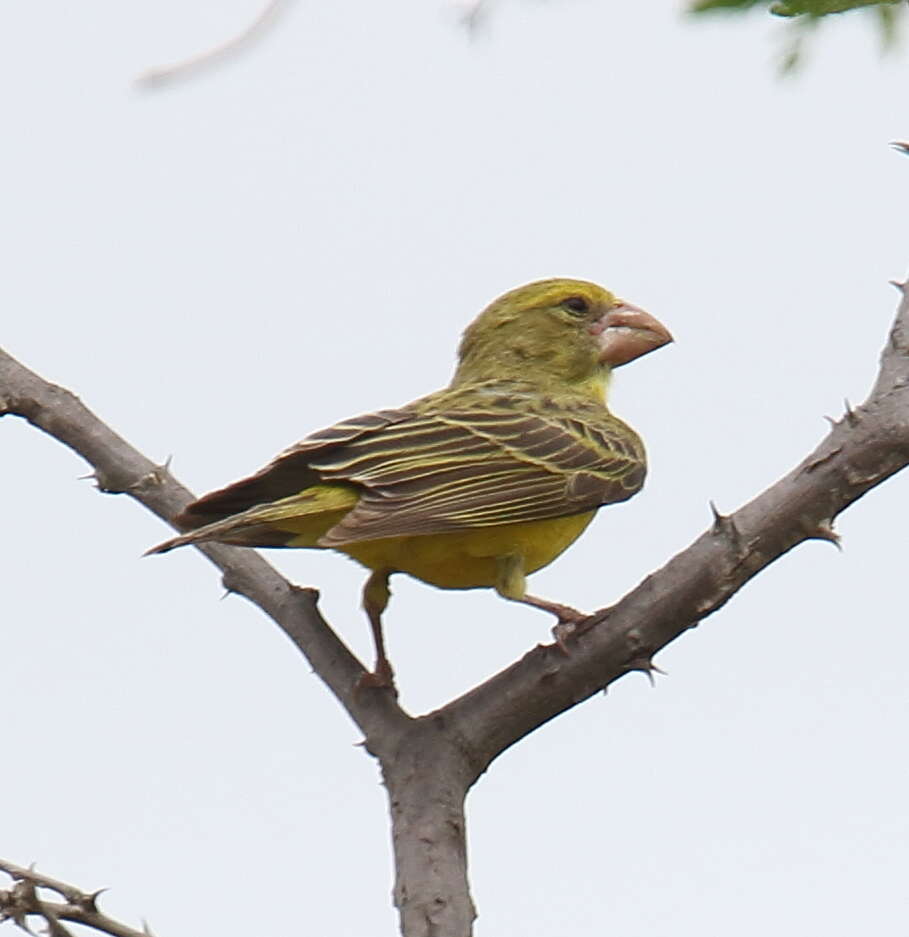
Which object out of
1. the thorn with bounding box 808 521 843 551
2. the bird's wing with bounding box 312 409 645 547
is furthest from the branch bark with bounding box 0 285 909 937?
the bird's wing with bounding box 312 409 645 547

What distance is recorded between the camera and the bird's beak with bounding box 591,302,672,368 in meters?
8.29

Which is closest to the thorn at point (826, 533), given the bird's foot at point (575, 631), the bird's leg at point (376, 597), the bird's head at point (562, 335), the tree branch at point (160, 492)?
the bird's foot at point (575, 631)

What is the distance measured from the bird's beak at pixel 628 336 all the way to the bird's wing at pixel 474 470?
39.4 inches

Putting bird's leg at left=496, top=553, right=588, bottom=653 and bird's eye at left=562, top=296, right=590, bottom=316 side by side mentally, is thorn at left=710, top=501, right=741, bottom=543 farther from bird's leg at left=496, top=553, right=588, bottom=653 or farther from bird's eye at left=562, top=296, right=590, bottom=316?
bird's eye at left=562, top=296, right=590, bottom=316

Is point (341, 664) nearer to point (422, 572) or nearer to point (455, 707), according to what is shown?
point (455, 707)

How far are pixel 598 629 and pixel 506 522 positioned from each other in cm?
162

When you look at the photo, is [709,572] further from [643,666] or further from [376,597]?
[376,597]

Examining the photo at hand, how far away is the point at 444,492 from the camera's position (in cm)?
604

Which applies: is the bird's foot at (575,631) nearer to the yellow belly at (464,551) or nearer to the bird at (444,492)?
the bird at (444,492)

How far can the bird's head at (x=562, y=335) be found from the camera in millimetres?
8250

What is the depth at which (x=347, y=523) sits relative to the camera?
551cm

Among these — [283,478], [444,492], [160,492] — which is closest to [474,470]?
[444,492]

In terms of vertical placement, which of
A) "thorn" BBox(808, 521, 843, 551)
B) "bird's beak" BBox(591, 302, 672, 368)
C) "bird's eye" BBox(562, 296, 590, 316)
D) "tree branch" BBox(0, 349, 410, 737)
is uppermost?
"bird's eye" BBox(562, 296, 590, 316)

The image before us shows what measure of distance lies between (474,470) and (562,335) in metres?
2.14
